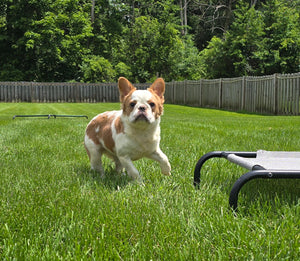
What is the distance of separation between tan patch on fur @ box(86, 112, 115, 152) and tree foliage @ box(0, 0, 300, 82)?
22.4 meters

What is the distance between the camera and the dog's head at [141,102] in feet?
9.12

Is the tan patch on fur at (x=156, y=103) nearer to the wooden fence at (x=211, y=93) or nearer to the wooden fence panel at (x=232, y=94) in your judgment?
the wooden fence at (x=211, y=93)

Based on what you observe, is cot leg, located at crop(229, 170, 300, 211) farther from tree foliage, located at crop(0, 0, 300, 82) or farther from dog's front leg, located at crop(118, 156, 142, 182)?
tree foliage, located at crop(0, 0, 300, 82)

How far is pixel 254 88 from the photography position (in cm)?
1698

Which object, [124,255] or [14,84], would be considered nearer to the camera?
[124,255]

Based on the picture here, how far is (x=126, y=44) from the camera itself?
33.6 m

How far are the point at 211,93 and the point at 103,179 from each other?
1795cm

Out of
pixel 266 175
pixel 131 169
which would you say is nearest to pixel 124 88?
pixel 131 169

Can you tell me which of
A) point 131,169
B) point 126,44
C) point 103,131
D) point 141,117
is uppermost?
point 126,44

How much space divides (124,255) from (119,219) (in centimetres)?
45

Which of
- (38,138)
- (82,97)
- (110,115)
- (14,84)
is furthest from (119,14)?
(110,115)

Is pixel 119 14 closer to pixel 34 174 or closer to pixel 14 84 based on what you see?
pixel 14 84

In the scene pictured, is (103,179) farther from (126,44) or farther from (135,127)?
(126,44)

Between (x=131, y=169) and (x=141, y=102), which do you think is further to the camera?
(x=131, y=169)
